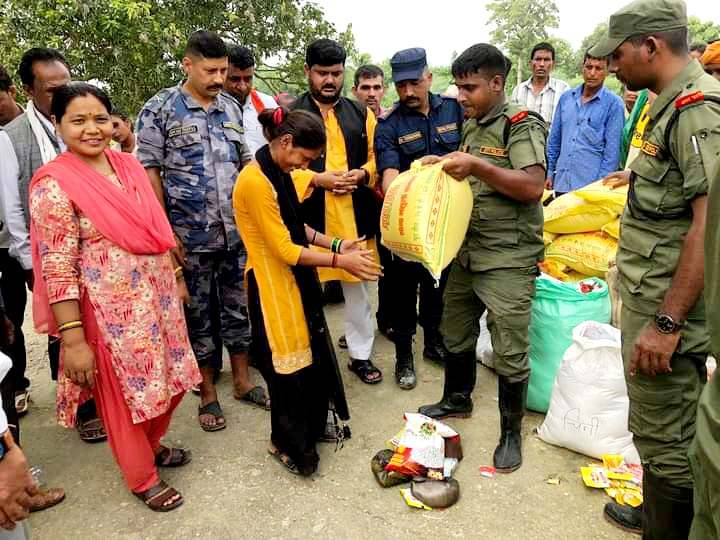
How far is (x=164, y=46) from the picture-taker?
720 cm

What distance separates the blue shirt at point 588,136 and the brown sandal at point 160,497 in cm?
390

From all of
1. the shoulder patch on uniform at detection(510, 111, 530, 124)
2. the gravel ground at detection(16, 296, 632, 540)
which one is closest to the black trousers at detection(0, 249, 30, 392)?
the gravel ground at detection(16, 296, 632, 540)

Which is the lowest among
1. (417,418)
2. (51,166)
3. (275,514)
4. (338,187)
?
(275,514)

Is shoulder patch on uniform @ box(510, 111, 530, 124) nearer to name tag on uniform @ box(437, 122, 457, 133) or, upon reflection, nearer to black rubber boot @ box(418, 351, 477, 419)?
name tag on uniform @ box(437, 122, 457, 133)

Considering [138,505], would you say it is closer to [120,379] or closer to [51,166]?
[120,379]

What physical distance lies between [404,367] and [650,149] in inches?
82.4

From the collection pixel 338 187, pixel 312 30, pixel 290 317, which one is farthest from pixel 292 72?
pixel 290 317

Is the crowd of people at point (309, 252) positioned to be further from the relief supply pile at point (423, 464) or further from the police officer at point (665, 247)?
the relief supply pile at point (423, 464)

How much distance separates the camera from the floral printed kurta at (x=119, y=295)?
2.07 metres

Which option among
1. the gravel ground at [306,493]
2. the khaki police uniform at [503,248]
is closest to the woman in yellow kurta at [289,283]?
the gravel ground at [306,493]

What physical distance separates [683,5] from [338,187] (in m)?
1.95

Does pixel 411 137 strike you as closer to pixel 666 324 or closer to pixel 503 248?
pixel 503 248

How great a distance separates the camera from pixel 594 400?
2.54 metres

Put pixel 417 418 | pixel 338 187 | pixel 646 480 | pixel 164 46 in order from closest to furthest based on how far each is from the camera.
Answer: pixel 646 480 → pixel 417 418 → pixel 338 187 → pixel 164 46
